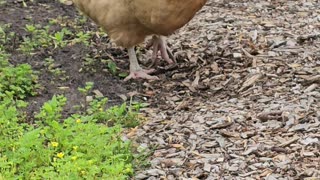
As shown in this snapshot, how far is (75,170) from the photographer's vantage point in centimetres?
336

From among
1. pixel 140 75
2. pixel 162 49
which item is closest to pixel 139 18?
pixel 140 75

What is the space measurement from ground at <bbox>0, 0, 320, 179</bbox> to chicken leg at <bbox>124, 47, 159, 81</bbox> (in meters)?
0.06

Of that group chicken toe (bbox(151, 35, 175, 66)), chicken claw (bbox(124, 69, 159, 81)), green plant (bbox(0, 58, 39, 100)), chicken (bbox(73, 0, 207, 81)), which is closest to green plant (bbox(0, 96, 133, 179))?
green plant (bbox(0, 58, 39, 100))

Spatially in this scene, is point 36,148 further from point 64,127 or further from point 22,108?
point 22,108

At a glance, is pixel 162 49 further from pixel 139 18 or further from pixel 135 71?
pixel 139 18

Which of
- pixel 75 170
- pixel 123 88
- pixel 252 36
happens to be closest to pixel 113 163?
pixel 75 170

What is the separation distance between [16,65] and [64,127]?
51.7 inches

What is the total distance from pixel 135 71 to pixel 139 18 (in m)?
0.60

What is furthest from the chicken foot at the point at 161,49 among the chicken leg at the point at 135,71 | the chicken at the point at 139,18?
the chicken leg at the point at 135,71

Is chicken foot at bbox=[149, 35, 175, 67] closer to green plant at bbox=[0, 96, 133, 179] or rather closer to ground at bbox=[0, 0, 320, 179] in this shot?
ground at bbox=[0, 0, 320, 179]

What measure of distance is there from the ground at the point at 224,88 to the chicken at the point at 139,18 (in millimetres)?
183

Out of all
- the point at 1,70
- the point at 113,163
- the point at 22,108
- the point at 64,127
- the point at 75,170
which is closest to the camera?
the point at 75,170

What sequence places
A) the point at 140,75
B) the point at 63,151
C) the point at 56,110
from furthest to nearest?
the point at 140,75, the point at 56,110, the point at 63,151

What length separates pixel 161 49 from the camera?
5332 millimetres
